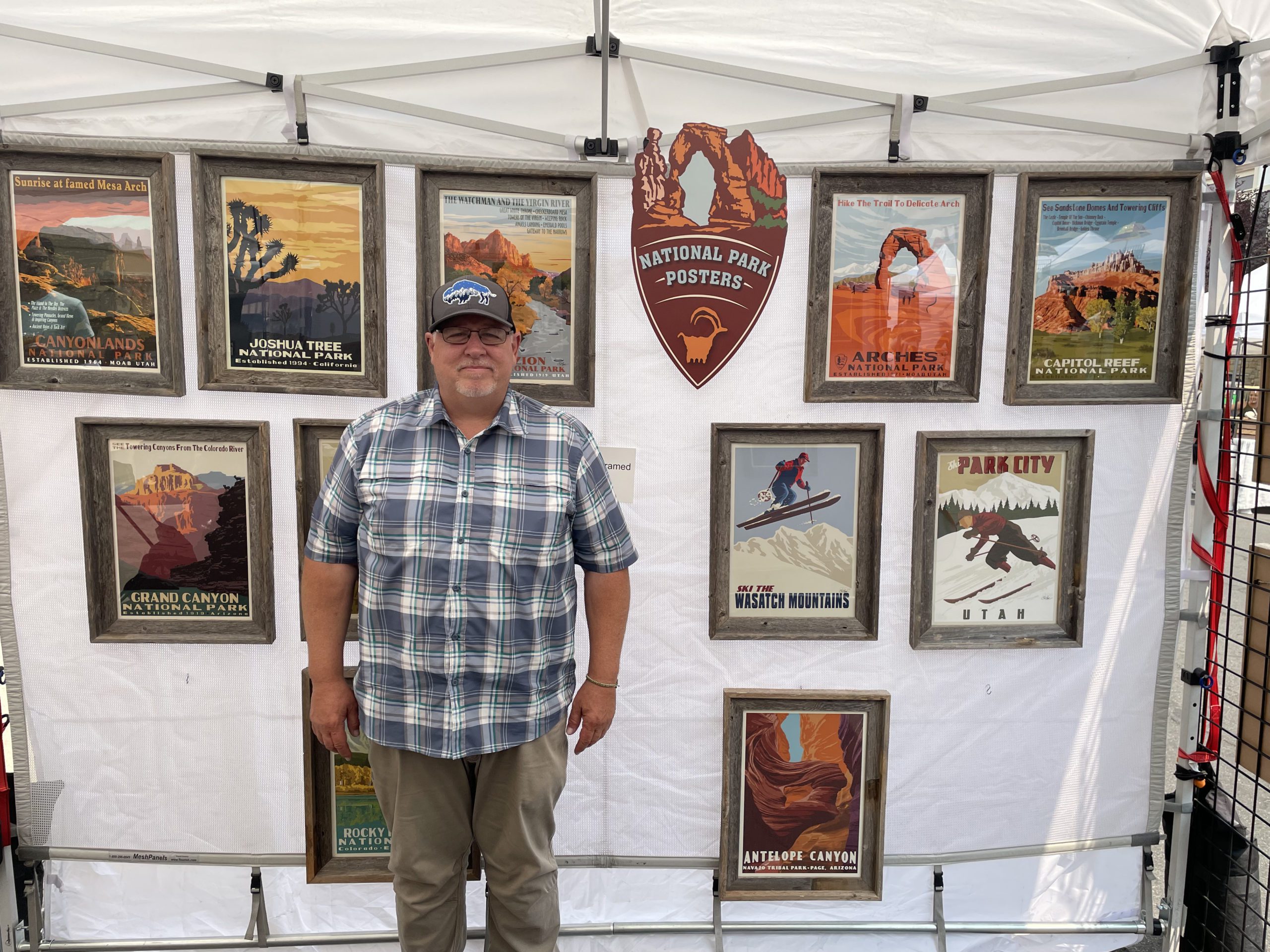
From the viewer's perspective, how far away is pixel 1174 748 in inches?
125

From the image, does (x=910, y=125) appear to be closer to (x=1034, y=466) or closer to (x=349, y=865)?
(x=1034, y=466)

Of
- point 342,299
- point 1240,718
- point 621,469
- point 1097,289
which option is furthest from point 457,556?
point 1240,718

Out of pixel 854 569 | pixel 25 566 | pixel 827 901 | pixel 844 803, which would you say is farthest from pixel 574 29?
pixel 827 901

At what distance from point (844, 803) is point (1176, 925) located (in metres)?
1.06

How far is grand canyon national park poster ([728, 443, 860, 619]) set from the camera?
219 cm

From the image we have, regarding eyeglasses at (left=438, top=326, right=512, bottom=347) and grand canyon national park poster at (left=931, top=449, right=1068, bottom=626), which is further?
grand canyon national park poster at (left=931, top=449, right=1068, bottom=626)

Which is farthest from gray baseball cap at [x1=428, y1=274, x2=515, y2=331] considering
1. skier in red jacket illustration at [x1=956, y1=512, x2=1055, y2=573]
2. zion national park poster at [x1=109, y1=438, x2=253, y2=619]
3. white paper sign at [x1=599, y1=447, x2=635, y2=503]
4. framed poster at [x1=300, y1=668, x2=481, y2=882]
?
skier in red jacket illustration at [x1=956, y1=512, x2=1055, y2=573]

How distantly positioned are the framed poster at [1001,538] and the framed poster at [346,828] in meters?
1.51

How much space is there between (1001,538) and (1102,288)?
733 millimetres

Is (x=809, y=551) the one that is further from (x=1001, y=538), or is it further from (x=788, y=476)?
(x=1001, y=538)

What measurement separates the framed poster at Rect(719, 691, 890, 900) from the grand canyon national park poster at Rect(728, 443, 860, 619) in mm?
266

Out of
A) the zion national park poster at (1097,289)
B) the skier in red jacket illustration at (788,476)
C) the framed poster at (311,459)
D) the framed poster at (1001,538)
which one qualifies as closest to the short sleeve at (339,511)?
the framed poster at (311,459)

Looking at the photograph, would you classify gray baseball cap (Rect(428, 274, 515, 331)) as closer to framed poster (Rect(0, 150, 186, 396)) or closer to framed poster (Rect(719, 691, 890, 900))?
framed poster (Rect(0, 150, 186, 396))

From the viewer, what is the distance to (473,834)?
1.92 m
